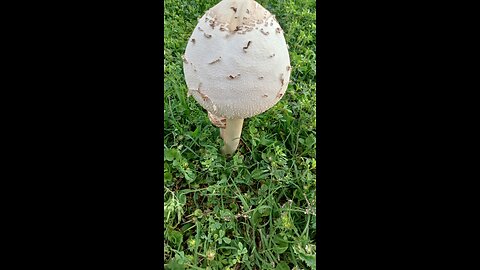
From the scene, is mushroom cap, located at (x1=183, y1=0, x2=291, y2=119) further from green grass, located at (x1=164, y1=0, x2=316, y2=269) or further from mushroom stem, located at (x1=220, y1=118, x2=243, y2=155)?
green grass, located at (x1=164, y1=0, x2=316, y2=269)

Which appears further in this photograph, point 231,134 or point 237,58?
point 231,134

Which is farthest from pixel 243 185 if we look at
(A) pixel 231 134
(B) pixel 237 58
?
(B) pixel 237 58

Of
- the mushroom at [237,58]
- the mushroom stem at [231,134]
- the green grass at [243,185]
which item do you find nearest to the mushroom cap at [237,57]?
the mushroom at [237,58]

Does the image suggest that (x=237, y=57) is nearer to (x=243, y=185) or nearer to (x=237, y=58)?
(x=237, y=58)

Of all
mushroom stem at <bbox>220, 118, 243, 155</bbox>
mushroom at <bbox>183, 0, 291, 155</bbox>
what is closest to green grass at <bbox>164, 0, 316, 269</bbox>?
mushroom stem at <bbox>220, 118, 243, 155</bbox>

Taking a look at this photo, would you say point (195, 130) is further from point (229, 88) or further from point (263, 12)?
point (263, 12)

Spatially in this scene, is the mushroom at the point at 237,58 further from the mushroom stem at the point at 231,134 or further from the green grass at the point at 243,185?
the green grass at the point at 243,185

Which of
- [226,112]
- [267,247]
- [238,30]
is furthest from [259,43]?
[267,247]
